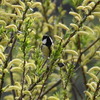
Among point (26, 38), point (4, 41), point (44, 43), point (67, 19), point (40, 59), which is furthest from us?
point (67, 19)

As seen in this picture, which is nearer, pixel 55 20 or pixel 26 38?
pixel 26 38

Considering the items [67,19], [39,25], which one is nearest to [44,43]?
[39,25]

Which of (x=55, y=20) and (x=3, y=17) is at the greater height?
(x=3, y=17)

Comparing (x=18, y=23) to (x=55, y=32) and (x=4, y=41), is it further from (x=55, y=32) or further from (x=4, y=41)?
(x=55, y=32)

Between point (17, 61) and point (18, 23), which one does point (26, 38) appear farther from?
point (18, 23)

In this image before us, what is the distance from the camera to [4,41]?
2219mm

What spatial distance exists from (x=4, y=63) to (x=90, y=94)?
1.80ft

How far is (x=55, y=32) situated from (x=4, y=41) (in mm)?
1088

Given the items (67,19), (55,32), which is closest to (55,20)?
(55,32)

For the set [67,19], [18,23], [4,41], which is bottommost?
[67,19]

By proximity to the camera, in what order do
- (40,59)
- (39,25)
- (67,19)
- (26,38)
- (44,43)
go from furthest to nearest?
1. (67,19)
2. (39,25)
3. (44,43)
4. (40,59)
5. (26,38)

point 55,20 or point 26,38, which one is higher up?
point 26,38

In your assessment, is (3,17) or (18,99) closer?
(18,99)

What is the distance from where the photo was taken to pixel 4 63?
1902 millimetres
